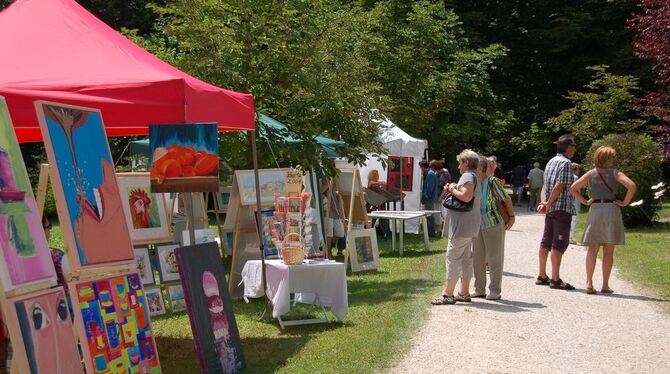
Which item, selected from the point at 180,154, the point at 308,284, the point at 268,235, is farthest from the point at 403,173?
the point at 180,154

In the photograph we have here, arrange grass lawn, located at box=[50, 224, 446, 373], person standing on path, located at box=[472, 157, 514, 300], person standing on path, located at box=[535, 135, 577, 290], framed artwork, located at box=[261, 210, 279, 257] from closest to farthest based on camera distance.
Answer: grass lawn, located at box=[50, 224, 446, 373] < person standing on path, located at box=[472, 157, 514, 300] < framed artwork, located at box=[261, 210, 279, 257] < person standing on path, located at box=[535, 135, 577, 290]

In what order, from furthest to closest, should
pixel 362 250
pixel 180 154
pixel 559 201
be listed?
1. pixel 362 250
2. pixel 559 201
3. pixel 180 154

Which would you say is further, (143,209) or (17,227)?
(143,209)

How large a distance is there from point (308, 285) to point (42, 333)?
14.2ft

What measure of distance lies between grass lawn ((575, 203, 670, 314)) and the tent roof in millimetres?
5879

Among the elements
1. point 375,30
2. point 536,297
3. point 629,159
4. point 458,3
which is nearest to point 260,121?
point 536,297

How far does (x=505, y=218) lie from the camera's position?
1095 centimetres

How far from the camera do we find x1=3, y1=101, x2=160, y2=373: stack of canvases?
17.1 ft

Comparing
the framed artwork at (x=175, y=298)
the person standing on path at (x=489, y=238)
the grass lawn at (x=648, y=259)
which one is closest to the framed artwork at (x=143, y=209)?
the framed artwork at (x=175, y=298)

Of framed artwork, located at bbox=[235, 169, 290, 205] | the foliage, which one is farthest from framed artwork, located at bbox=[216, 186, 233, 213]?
the foliage

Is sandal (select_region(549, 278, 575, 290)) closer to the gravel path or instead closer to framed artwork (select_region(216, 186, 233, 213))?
the gravel path

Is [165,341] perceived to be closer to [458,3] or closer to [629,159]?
[629,159]

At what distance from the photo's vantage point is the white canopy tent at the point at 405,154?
18.9 m

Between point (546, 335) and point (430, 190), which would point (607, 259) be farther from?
point (430, 190)
